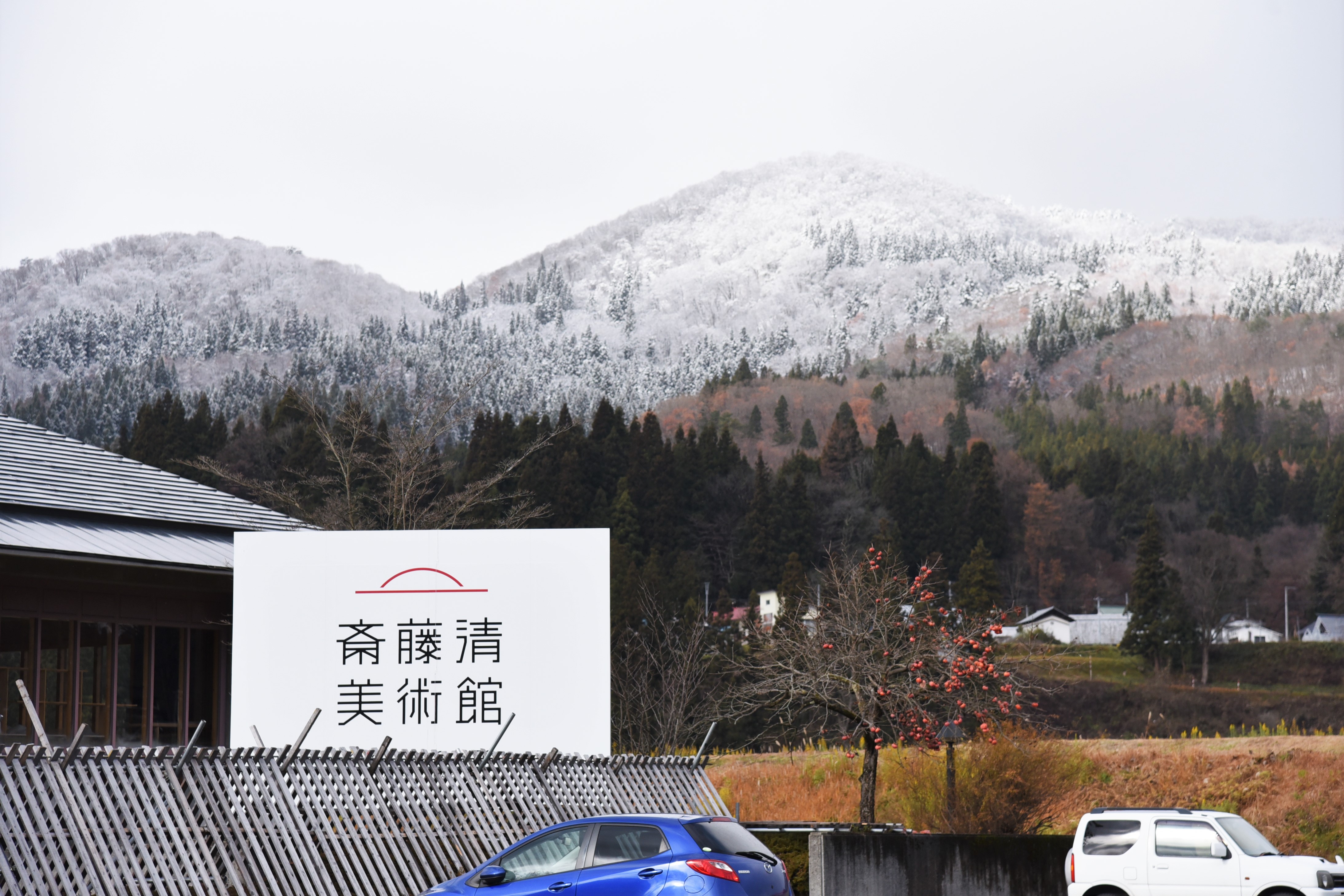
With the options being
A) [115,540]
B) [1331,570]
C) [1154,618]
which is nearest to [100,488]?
[115,540]

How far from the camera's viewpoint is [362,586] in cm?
1791

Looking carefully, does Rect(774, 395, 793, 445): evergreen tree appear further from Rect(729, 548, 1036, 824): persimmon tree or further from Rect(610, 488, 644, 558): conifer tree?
Rect(729, 548, 1036, 824): persimmon tree

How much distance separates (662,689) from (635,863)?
35.9m

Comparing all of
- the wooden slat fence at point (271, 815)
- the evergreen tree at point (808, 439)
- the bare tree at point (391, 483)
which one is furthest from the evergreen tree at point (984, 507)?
the wooden slat fence at point (271, 815)

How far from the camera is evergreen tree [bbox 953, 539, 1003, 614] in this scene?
8281 centimetres

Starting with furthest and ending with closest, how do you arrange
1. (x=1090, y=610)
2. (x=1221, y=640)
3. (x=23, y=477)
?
(x=1090, y=610) < (x=1221, y=640) < (x=23, y=477)

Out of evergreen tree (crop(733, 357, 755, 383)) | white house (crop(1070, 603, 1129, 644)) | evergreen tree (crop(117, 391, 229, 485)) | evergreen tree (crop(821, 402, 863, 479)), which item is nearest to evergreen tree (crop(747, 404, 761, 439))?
evergreen tree (crop(733, 357, 755, 383))

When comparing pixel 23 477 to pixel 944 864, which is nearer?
pixel 944 864

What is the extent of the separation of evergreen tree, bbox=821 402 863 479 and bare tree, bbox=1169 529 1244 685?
23.6m

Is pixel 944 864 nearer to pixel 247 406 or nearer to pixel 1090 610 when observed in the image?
pixel 1090 610

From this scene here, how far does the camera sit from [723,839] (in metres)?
11.8

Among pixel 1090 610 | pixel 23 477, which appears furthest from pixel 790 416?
pixel 23 477

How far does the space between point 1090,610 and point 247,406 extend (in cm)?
8090

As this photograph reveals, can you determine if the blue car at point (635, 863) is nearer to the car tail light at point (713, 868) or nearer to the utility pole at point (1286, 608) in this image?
the car tail light at point (713, 868)
